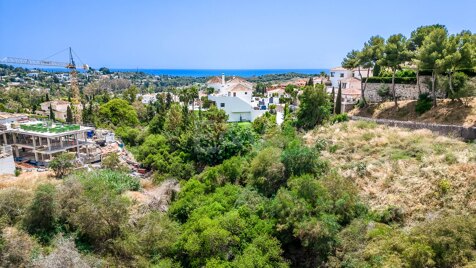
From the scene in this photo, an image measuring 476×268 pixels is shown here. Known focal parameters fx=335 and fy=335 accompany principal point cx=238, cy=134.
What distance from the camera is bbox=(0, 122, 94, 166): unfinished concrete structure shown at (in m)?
32.6

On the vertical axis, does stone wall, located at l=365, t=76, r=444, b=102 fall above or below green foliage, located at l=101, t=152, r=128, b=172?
above

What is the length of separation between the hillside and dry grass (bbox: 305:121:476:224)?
2.59 metres

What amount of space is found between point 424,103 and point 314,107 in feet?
30.8

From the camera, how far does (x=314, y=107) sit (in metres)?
32.7

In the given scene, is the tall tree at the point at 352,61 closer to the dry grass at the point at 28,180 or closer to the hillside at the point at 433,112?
the hillside at the point at 433,112

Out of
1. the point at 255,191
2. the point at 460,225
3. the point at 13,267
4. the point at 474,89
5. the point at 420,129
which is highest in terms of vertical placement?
the point at 474,89

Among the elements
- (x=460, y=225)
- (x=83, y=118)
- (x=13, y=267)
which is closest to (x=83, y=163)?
(x=13, y=267)

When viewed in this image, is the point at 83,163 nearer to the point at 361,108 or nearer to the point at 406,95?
the point at 361,108

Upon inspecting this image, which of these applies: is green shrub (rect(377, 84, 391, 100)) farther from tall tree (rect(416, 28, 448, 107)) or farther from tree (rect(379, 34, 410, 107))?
tall tree (rect(416, 28, 448, 107))

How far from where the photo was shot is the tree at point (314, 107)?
32.4 m

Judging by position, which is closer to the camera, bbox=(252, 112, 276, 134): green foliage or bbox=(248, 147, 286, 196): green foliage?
bbox=(248, 147, 286, 196): green foliage

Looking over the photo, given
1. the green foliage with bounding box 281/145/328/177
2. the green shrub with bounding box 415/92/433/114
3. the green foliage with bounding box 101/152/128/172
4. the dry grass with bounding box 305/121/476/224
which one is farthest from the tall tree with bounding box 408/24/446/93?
the green foliage with bounding box 101/152/128/172

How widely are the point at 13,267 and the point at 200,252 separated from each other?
8.98m

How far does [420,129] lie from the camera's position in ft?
82.1
